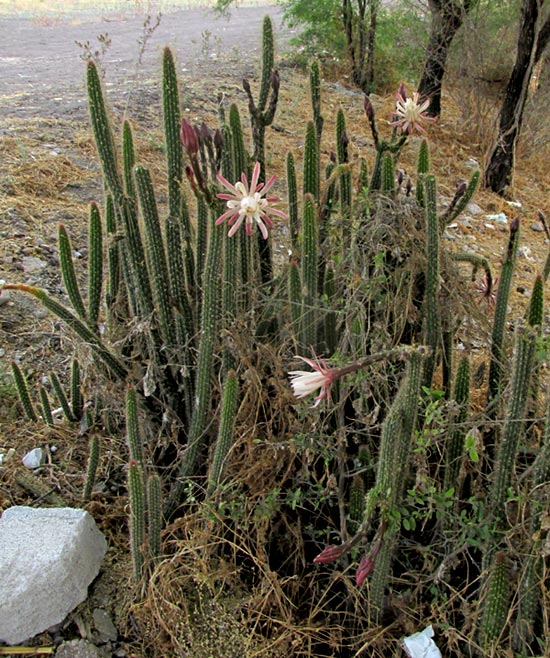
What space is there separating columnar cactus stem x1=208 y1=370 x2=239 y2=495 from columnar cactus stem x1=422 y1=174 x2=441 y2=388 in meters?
0.58

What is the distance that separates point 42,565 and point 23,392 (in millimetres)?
807

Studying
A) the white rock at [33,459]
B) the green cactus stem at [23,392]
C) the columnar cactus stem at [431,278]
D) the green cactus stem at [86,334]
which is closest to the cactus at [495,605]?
the columnar cactus stem at [431,278]

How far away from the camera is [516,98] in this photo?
213 inches

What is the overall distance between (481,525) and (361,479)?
347mm

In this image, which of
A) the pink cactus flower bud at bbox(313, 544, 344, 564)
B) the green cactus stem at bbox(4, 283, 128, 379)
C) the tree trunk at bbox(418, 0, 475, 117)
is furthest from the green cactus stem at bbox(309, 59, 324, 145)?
the tree trunk at bbox(418, 0, 475, 117)

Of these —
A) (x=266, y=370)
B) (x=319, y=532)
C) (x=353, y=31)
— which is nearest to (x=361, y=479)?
(x=319, y=532)

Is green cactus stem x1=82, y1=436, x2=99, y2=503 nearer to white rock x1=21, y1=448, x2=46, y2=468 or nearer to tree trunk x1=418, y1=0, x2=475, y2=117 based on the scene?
white rock x1=21, y1=448, x2=46, y2=468

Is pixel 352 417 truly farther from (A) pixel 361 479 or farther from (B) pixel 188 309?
(B) pixel 188 309

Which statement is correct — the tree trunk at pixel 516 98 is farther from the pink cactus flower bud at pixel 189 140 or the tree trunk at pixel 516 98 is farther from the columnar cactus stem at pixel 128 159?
the pink cactus flower bud at pixel 189 140

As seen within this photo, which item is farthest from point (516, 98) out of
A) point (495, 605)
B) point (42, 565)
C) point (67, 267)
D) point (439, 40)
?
point (42, 565)

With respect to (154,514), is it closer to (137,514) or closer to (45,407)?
(137,514)

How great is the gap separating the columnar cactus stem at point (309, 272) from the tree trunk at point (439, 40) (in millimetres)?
4706

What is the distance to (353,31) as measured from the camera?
8.14m

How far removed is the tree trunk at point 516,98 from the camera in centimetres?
496
